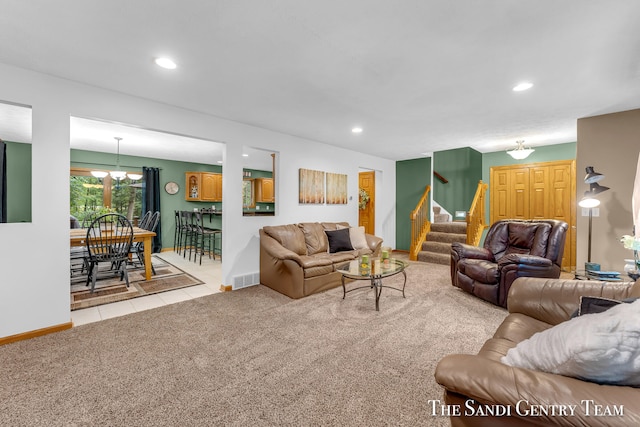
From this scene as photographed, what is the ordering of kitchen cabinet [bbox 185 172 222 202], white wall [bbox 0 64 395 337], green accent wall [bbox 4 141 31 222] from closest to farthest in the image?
white wall [bbox 0 64 395 337], green accent wall [bbox 4 141 31 222], kitchen cabinet [bbox 185 172 222 202]

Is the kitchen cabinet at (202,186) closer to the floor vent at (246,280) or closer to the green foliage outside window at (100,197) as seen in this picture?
the green foliage outside window at (100,197)

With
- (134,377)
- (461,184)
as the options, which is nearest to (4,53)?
(134,377)

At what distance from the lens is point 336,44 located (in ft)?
6.88

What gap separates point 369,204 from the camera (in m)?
7.14

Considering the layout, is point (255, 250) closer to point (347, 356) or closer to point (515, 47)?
point (347, 356)

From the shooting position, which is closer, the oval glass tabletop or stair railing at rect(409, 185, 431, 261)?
the oval glass tabletop

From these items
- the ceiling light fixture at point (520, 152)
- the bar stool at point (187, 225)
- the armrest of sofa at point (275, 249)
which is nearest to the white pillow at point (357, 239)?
the armrest of sofa at point (275, 249)

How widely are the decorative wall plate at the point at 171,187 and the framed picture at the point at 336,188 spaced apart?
4280 mm

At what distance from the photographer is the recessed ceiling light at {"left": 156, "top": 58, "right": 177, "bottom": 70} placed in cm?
235

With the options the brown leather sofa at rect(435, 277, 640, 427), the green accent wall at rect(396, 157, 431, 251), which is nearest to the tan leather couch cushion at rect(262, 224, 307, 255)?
the brown leather sofa at rect(435, 277, 640, 427)

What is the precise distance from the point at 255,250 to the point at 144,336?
6.35 ft

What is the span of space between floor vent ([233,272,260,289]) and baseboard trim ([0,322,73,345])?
5.84 ft

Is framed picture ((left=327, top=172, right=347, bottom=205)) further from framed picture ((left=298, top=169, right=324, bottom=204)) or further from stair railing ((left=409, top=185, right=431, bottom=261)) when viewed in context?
stair railing ((left=409, top=185, right=431, bottom=261))

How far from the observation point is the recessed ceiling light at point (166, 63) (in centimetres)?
235
